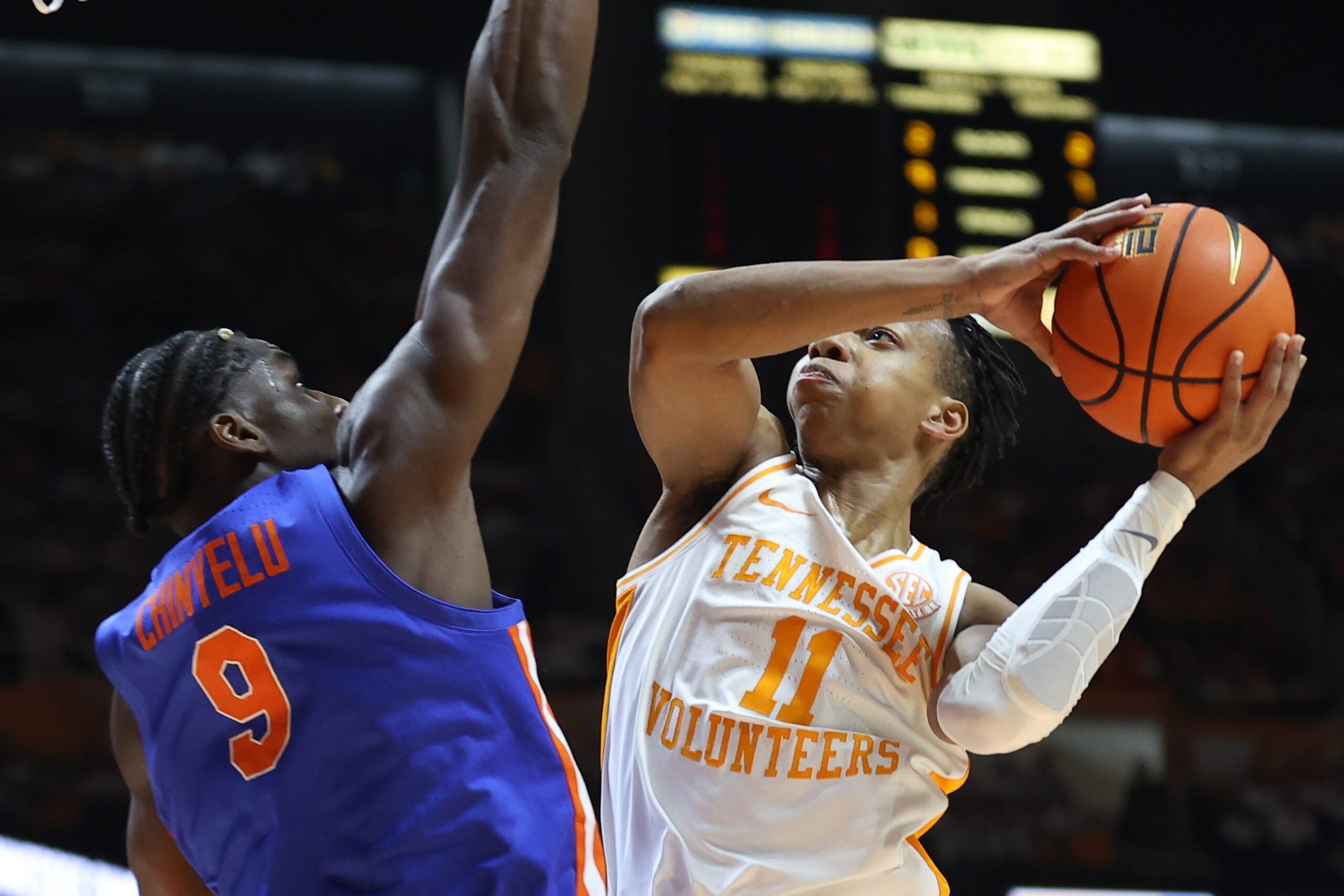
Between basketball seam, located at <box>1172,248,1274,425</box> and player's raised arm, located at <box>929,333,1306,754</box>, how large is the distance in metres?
0.05

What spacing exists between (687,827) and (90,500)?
658 centimetres

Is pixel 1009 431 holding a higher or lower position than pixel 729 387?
lower

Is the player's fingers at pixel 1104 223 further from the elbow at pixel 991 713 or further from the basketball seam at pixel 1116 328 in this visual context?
the elbow at pixel 991 713

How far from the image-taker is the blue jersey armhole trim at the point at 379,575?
189 centimetres

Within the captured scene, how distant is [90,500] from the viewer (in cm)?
806

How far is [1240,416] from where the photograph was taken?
237cm

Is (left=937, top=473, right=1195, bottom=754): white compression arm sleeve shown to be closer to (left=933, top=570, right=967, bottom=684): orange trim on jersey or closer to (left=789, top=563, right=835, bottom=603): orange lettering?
(left=933, top=570, right=967, bottom=684): orange trim on jersey

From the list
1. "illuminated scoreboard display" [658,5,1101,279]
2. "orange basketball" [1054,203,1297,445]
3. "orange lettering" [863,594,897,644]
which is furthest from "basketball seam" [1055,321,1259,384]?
"illuminated scoreboard display" [658,5,1101,279]

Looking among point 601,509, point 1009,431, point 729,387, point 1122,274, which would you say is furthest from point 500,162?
point 601,509

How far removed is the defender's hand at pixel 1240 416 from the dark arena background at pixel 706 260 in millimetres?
4481

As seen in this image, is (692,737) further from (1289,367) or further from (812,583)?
(1289,367)

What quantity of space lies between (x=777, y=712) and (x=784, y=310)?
0.72 m

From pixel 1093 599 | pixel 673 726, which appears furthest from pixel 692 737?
pixel 1093 599

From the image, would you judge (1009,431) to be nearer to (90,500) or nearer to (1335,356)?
(90,500)
